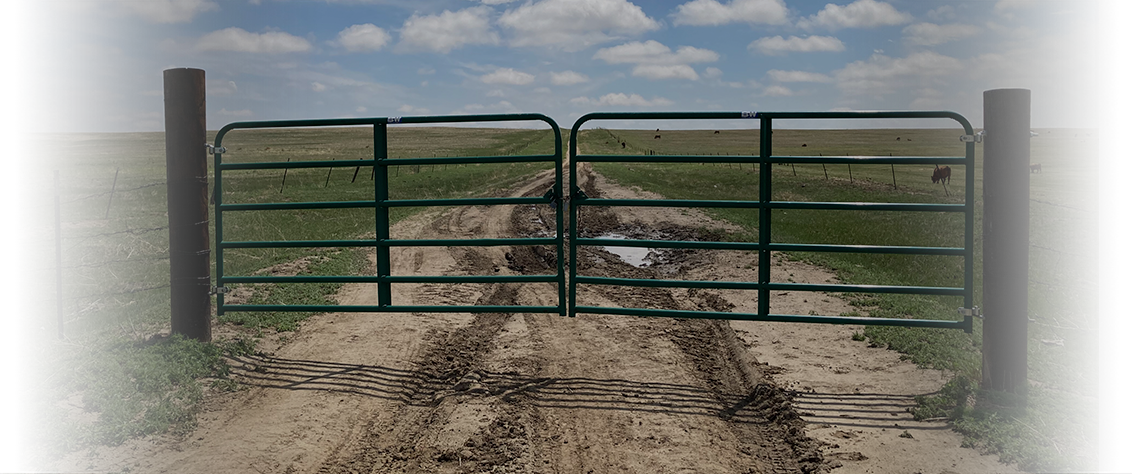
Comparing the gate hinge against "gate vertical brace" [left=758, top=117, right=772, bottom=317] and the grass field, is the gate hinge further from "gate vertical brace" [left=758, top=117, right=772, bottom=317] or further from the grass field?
"gate vertical brace" [left=758, top=117, right=772, bottom=317]

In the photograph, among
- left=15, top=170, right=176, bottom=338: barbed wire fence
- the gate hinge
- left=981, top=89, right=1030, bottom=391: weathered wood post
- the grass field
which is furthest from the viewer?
left=15, top=170, right=176, bottom=338: barbed wire fence

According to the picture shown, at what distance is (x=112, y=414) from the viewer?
512 centimetres

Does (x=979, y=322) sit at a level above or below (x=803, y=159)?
below

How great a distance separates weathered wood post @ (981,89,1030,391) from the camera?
5449 millimetres

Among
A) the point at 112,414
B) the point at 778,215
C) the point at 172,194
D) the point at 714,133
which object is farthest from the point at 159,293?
the point at 714,133

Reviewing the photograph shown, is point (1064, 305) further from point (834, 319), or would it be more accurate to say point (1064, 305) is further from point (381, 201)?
point (381, 201)

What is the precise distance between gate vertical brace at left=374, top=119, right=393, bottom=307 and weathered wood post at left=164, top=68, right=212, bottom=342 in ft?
4.98

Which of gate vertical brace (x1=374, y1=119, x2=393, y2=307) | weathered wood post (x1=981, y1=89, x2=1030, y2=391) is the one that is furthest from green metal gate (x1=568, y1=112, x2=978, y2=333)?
gate vertical brace (x1=374, y1=119, x2=393, y2=307)

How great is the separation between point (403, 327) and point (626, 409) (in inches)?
123

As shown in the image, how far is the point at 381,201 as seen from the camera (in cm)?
689

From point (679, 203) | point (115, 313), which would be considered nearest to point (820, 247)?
point (679, 203)

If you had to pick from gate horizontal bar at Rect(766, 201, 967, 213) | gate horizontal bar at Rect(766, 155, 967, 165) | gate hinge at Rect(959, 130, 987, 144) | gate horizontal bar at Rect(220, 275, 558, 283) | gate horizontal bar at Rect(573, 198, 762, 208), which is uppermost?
gate hinge at Rect(959, 130, 987, 144)

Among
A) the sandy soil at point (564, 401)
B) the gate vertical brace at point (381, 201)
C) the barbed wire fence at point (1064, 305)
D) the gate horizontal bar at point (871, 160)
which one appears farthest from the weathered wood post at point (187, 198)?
the barbed wire fence at point (1064, 305)

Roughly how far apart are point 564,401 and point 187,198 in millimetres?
3941
